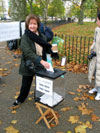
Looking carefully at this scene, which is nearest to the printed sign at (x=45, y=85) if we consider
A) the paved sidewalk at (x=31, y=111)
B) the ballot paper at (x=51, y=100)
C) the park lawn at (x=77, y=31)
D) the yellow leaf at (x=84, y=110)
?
the ballot paper at (x=51, y=100)

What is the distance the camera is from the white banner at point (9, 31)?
5973mm

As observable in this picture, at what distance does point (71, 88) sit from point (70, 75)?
2.92 ft

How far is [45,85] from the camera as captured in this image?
2.61m

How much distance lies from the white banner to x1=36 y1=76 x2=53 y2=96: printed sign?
3.84 m

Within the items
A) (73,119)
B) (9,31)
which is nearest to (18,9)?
(9,31)

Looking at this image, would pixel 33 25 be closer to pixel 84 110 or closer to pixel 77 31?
pixel 84 110

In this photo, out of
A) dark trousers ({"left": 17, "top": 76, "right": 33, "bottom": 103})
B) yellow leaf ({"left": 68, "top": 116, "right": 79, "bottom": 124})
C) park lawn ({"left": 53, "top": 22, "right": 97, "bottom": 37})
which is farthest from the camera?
park lawn ({"left": 53, "top": 22, "right": 97, "bottom": 37})

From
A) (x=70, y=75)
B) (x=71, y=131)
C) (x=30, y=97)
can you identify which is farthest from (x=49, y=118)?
(x=70, y=75)

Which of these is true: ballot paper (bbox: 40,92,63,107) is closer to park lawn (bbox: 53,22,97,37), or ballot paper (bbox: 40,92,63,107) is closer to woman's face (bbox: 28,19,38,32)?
woman's face (bbox: 28,19,38,32)

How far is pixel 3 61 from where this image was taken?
6648mm

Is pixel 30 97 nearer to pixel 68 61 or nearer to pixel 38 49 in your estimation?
pixel 38 49

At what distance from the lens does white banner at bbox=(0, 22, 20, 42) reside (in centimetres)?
597

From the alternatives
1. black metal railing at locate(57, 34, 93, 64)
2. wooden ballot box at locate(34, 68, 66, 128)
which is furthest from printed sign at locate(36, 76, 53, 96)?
black metal railing at locate(57, 34, 93, 64)

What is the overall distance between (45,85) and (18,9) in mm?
6616
